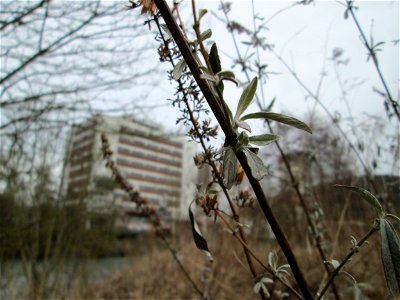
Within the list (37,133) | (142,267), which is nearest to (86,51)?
(37,133)

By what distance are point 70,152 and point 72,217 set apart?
2.74 feet

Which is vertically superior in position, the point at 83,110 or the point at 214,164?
the point at 83,110

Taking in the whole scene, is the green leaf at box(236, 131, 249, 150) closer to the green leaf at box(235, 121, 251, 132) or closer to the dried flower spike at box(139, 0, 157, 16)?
the green leaf at box(235, 121, 251, 132)

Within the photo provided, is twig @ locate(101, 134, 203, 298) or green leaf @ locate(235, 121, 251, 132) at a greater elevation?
green leaf @ locate(235, 121, 251, 132)

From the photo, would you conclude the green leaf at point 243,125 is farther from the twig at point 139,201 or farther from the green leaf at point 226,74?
the twig at point 139,201

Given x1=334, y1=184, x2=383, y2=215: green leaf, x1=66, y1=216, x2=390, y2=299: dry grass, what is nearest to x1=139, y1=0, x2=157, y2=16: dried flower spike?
x1=334, y1=184, x2=383, y2=215: green leaf

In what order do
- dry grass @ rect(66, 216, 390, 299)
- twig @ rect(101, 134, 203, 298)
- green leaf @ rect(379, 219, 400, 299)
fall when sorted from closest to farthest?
green leaf @ rect(379, 219, 400, 299)
twig @ rect(101, 134, 203, 298)
dry grass @ rect(66, 216, 390, 299)

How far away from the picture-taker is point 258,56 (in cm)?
125

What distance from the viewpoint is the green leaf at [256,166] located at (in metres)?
0.32

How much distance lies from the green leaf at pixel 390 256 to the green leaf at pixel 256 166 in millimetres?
145

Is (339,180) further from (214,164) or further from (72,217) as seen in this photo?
(72,217)

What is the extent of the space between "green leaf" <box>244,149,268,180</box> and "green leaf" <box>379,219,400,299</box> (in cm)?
14

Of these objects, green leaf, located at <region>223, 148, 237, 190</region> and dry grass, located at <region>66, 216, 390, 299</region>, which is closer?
green leaf, located at <region>223, 148, 237, 190</region>

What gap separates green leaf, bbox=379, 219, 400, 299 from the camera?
0.30m
